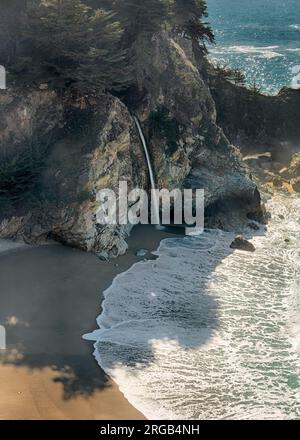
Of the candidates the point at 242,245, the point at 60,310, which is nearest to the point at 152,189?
the point at 242,245

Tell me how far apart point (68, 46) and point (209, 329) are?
1530cm

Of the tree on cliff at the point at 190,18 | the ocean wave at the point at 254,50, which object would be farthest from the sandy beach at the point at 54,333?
the ocean wave at the point at 254,50

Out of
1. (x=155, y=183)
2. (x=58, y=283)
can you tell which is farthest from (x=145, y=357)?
(x=155, y=183)

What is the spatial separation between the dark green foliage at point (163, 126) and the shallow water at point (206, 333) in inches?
254

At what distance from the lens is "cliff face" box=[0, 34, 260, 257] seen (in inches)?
1065

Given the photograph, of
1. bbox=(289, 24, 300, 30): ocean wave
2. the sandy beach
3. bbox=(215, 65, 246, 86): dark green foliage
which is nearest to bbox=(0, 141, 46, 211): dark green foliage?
the sandy beach

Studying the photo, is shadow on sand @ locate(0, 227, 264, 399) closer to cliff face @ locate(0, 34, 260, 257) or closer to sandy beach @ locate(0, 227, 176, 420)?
sandy beach @ locate(0, 227, 176, 420)

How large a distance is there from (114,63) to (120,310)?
544 inches

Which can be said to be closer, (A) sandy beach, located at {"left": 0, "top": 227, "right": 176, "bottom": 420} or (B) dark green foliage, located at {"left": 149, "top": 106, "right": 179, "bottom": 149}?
(A) sandy beach, located at {"left": 0, "top": 227, "right": 176, "bottom": 420}

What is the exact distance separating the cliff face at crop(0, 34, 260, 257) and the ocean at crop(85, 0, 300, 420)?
321cm

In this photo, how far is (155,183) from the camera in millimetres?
32031

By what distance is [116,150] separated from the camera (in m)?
28.9

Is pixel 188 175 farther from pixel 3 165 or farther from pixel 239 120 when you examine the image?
pixel 239 120

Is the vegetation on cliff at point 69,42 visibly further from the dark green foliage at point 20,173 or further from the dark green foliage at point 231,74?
the dark green foliage at point 231,74
